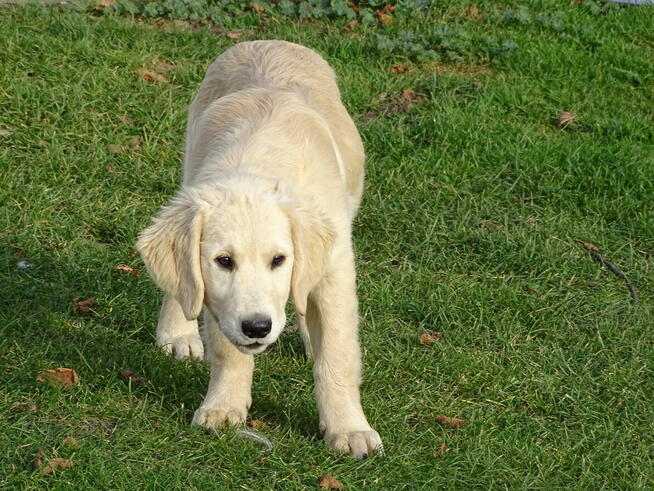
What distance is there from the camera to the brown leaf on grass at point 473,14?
9.94 meters

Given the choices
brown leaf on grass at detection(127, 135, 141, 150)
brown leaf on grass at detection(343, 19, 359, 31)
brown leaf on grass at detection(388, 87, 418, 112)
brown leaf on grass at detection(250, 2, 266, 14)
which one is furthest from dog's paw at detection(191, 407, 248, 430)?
brown leaf on grass at detection(250, 2, 266, 14)

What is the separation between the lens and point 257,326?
14.4ft

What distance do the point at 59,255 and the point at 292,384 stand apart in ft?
5.96

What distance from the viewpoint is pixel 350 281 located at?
16.9 ft

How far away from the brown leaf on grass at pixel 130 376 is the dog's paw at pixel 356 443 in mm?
1009

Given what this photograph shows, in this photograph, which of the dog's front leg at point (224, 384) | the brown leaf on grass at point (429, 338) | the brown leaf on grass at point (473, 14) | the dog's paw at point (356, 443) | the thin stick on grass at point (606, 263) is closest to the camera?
the dog's paw at point (356, 443)

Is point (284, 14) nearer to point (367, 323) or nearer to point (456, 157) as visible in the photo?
point (456, 157)

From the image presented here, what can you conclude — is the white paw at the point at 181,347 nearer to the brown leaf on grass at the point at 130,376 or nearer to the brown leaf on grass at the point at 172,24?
the brown leaf on grass at the point at 130,376

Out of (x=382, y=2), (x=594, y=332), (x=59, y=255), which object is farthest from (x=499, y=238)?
(x=382, y=2)

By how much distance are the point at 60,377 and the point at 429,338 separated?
1942 mm

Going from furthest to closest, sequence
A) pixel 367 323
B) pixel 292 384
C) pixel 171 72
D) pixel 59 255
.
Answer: pixel 171 72, pixel 59 255, pixel 367 323, pixel 292 384

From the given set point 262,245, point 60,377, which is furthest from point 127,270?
point 262,245

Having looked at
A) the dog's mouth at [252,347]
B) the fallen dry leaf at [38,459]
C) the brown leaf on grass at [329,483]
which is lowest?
the brown leaf on grass at [329,483]

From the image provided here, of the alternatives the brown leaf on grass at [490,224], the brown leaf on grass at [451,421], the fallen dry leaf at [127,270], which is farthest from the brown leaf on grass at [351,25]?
the brown leaf on grass at [451,421]
